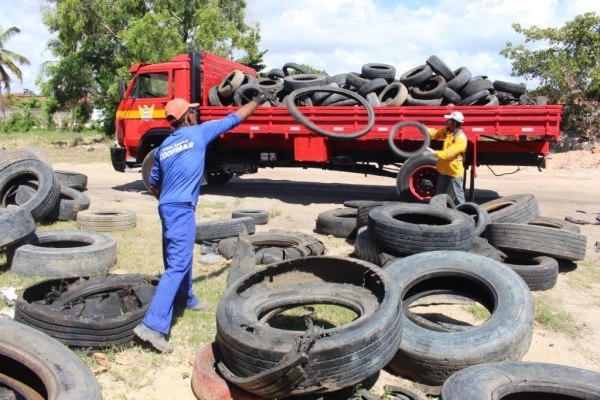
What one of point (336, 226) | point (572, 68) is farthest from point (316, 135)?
point (572, 68)

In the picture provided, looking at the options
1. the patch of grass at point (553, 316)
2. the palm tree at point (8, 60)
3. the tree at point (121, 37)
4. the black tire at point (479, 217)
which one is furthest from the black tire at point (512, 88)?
the palm tree at point (8, 60)

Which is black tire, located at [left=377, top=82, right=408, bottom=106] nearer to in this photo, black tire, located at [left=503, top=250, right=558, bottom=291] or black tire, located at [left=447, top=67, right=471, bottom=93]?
black tire, located at [left=447, top=67, right=471, bottom=93]

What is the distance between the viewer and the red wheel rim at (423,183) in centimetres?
967

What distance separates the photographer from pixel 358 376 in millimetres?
2914

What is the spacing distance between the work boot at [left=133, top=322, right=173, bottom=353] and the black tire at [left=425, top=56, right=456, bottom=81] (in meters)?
8.02

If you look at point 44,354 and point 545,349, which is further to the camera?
point 545,349

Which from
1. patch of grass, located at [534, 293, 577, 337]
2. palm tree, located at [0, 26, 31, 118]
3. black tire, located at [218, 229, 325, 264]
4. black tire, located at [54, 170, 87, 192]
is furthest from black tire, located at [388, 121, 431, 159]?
palm tree, located at [0, 26, 31, 118]

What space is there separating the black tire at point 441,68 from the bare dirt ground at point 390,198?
2.68 metres

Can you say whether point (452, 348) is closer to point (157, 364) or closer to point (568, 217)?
point (157, 364)

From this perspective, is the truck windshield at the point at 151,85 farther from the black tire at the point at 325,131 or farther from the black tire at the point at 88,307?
the black tire at the point at 88,307

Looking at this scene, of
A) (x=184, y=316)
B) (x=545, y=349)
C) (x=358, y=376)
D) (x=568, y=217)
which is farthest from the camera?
(x=568, y=217)

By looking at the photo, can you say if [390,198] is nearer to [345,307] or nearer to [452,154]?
[452,154]

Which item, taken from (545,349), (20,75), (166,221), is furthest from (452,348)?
(20,75)

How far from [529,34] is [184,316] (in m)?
23.0
